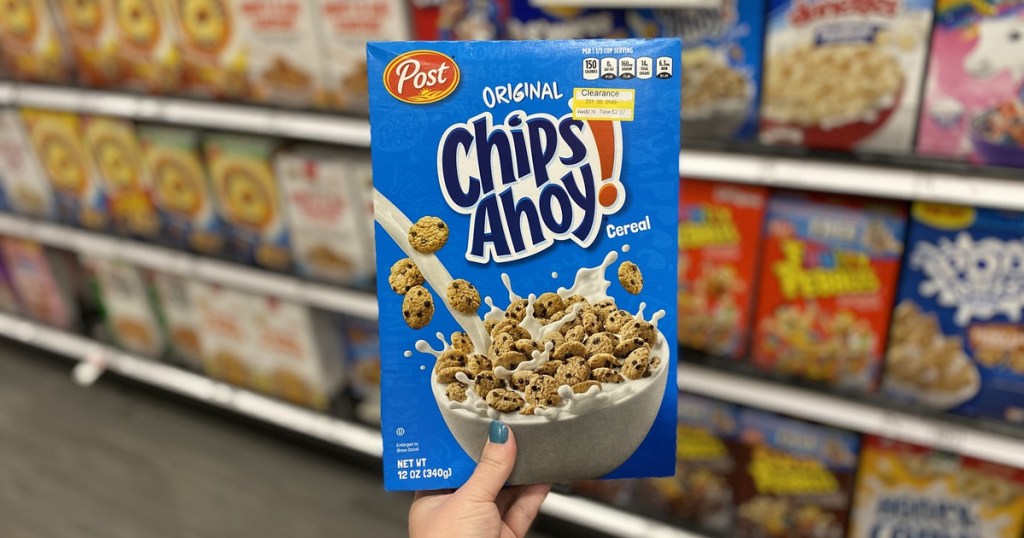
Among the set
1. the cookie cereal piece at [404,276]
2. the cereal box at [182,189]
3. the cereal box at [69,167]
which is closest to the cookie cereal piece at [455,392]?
the cookie cereal piece at [404,276]

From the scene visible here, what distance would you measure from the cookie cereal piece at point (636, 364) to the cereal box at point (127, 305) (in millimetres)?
2014

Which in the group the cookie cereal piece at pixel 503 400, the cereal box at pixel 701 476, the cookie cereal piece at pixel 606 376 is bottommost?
the cereal box at pixel 701 476

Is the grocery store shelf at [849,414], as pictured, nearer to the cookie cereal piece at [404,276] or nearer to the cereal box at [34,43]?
the cookie cereal piece at [404,276]

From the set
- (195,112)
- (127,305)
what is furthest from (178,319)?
(195,112)

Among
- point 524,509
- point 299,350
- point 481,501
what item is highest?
point 481,501

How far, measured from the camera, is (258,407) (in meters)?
2.23

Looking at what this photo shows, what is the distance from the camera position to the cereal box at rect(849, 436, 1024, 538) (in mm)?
1350

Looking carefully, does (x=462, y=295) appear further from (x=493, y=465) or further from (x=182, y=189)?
(x=182, y=189)

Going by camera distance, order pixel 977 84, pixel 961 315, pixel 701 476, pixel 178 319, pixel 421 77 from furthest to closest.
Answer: pixel 178 319
pixel 701 476
pixel 961 315
pixel 977 84
pixel 421 77

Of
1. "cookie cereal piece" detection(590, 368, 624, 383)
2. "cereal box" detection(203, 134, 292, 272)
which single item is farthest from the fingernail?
"cereal box" detection(203, 134, 292, 272)

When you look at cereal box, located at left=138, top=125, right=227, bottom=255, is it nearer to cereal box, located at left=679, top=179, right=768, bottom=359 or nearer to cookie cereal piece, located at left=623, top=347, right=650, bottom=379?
cereal box, located at left=679, top=179, right=768, bottom=359

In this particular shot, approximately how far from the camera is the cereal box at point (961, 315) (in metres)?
1.17

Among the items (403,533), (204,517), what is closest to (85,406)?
(204,517)

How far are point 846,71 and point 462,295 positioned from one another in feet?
2.58
